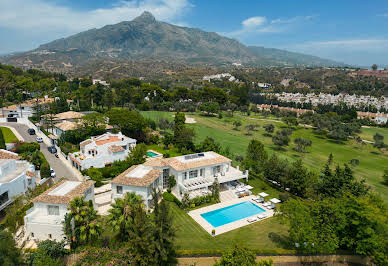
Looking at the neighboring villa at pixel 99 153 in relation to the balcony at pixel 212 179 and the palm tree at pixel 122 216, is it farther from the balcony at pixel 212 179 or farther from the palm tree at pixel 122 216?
the palm tree at pixel 122 216

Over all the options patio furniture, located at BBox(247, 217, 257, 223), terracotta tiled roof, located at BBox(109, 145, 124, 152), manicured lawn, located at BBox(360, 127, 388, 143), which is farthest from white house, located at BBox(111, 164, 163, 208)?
manicured lawn, located at BBox(360, 127, 388, 143)

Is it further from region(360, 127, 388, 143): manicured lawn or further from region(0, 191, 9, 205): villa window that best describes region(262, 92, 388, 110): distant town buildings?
region(0, 191, 9, 205): villa window

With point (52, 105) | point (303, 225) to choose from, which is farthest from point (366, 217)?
point (52, 105)

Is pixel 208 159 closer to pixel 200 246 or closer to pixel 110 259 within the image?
pixel 200 246

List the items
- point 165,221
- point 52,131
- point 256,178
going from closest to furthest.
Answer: point 165,221 < point 256,178 < point 52,131

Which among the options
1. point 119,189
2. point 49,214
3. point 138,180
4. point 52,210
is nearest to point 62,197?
point 52,210

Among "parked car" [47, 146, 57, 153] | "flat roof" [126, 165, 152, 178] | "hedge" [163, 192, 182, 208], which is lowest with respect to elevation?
"hedge" [163, 192, 182, 208]
